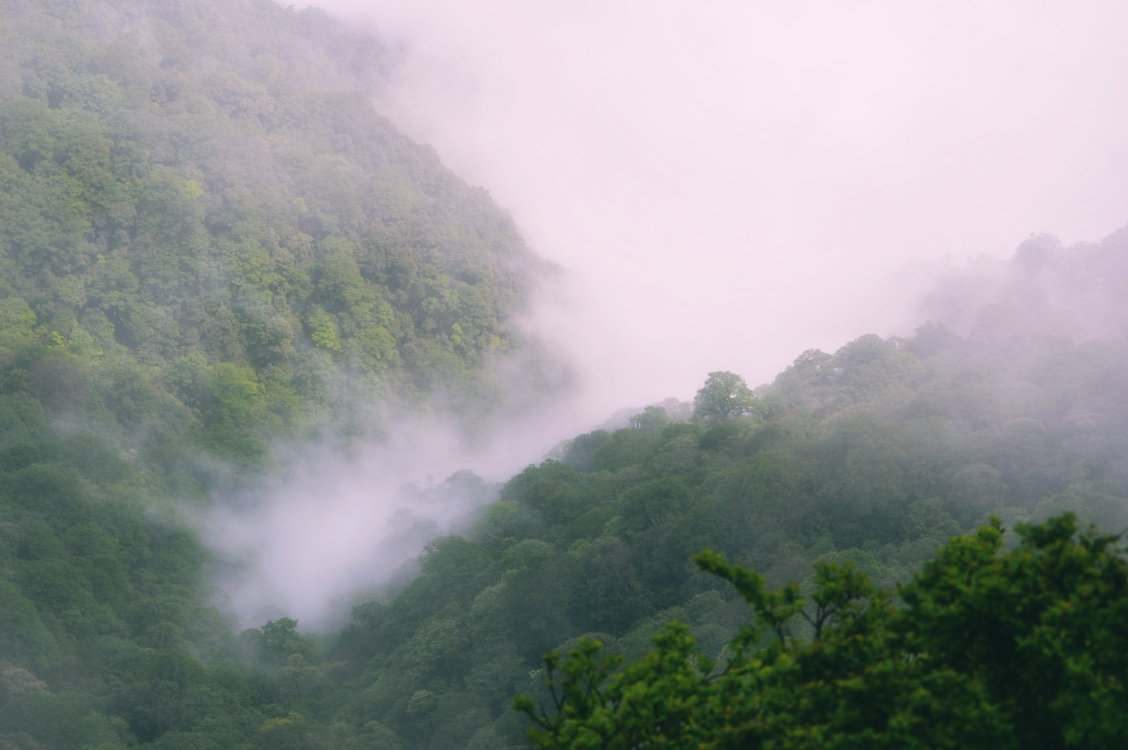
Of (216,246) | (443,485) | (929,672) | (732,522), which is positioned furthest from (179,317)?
(929,672)

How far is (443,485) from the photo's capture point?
73.1 meters

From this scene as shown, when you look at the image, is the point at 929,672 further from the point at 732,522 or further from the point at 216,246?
the point at 216,246

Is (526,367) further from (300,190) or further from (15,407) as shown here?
(15,407)

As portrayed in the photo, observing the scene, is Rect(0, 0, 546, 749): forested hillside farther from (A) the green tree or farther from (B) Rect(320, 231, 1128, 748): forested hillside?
(A) the green tree

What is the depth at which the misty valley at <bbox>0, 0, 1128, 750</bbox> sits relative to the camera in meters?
10.5

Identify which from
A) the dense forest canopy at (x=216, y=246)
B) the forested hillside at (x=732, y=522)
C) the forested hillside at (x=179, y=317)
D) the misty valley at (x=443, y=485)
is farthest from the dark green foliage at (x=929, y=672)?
the dense forest canopy at (x=216, y=246)

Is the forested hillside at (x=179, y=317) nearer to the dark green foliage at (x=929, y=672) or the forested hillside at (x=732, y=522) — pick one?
the forested hillside at (x=732, y=522)

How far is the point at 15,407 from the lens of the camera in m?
52.9

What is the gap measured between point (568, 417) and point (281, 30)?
202 feet

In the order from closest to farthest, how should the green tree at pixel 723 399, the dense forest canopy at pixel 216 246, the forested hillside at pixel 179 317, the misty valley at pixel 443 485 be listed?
the misty valley at pixel 443 485
the forested hillside at pixel 179 317
the dense forest canopy at pixel 216 246
the green tree at pixel 723 399

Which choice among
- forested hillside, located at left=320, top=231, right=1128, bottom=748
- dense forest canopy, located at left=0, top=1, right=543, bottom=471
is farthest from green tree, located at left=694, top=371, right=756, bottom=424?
dense forest canopy, located at left=0, top=1, right=543, bottom=471

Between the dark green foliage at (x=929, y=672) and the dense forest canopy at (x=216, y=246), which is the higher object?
the dense forest canopy at (x=216, y=246)

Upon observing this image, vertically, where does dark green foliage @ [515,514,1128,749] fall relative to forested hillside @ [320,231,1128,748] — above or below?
below

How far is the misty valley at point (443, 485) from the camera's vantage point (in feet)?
34.5
